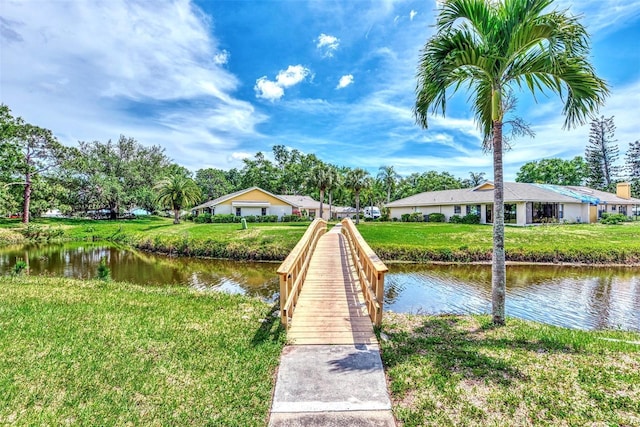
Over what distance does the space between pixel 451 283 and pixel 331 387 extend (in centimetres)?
984

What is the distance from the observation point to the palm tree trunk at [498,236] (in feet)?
18.7

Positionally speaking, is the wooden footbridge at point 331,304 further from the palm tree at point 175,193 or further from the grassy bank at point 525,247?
the palm tree at point 175,193

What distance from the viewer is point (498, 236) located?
5.71 meters

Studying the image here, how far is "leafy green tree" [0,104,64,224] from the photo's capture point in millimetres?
28906

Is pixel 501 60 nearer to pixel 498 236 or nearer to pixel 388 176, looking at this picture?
pixel 498 236

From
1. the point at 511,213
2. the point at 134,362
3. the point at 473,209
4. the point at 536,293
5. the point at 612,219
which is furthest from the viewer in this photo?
the point at 473,209

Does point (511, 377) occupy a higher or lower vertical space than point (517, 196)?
lower

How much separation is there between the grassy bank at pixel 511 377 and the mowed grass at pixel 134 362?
1682mm

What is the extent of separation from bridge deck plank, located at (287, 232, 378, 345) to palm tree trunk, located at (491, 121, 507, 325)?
2.33 meters

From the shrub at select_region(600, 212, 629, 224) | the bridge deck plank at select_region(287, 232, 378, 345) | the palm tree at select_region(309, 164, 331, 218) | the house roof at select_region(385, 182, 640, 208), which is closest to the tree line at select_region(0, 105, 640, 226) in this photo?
the palm tree at select_region(309, 164, 331, 218)

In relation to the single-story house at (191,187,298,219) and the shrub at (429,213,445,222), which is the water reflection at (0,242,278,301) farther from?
the shrub at (429,213,445,222)

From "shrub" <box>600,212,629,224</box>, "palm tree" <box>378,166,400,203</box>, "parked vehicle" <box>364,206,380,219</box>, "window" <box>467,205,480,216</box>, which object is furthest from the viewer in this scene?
"palm tree" <box>378,166,400,203</box>

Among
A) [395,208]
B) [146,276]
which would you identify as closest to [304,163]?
[395,208]

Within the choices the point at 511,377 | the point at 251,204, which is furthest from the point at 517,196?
the point at 511,377
